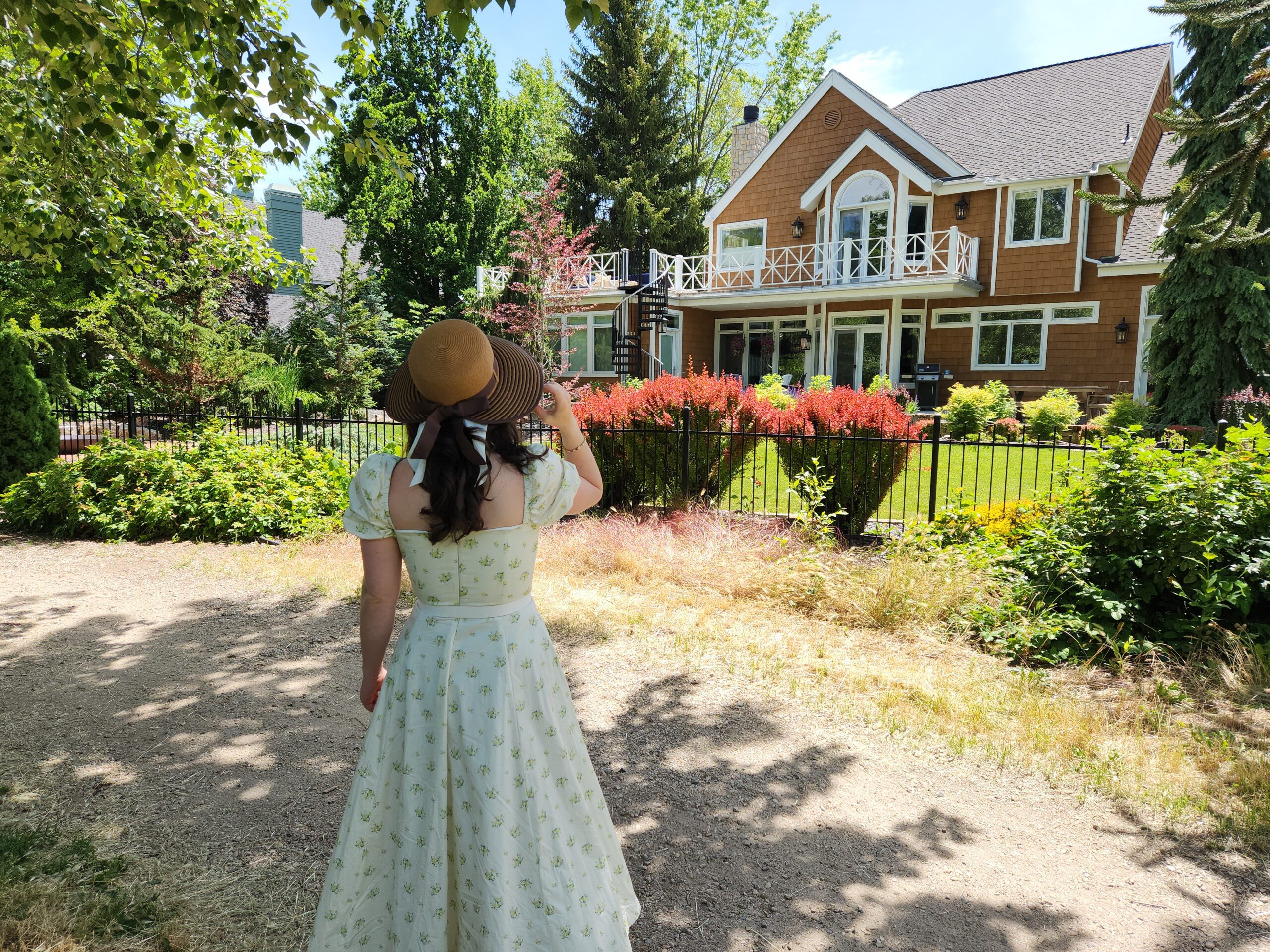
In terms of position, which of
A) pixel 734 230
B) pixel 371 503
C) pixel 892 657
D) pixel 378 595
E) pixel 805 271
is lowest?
pixel 892 657

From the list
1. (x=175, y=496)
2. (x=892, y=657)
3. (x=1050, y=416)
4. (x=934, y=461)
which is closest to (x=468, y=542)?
(x=892, y=657)

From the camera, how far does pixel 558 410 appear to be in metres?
2.26

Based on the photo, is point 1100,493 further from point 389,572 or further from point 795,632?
point 389,572

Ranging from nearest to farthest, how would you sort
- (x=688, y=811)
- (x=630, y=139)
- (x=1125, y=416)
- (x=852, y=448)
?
(x=688, y=811), (x=852, y=448), (x=1125, y=416), (x=630, y=139)

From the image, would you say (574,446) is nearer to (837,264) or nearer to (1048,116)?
(837,264)

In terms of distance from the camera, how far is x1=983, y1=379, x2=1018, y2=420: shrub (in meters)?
16.0

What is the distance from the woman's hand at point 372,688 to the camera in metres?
2.26

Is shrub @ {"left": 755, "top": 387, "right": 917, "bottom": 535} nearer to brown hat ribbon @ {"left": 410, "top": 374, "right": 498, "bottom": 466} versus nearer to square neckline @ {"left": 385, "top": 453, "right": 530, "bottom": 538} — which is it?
square neckline @ {"left": 385, "top": 453, "right": 530, "bottom": 538}

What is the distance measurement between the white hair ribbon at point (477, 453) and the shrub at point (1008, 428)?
575 inches

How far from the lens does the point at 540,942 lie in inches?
84.2

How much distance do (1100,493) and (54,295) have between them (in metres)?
16.9

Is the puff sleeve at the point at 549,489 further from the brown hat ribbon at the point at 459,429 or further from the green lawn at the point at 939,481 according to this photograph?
the green lawn at the point at 939,481

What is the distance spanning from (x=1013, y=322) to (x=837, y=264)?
471 cm

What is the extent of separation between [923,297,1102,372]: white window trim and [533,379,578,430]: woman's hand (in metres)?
20.0
